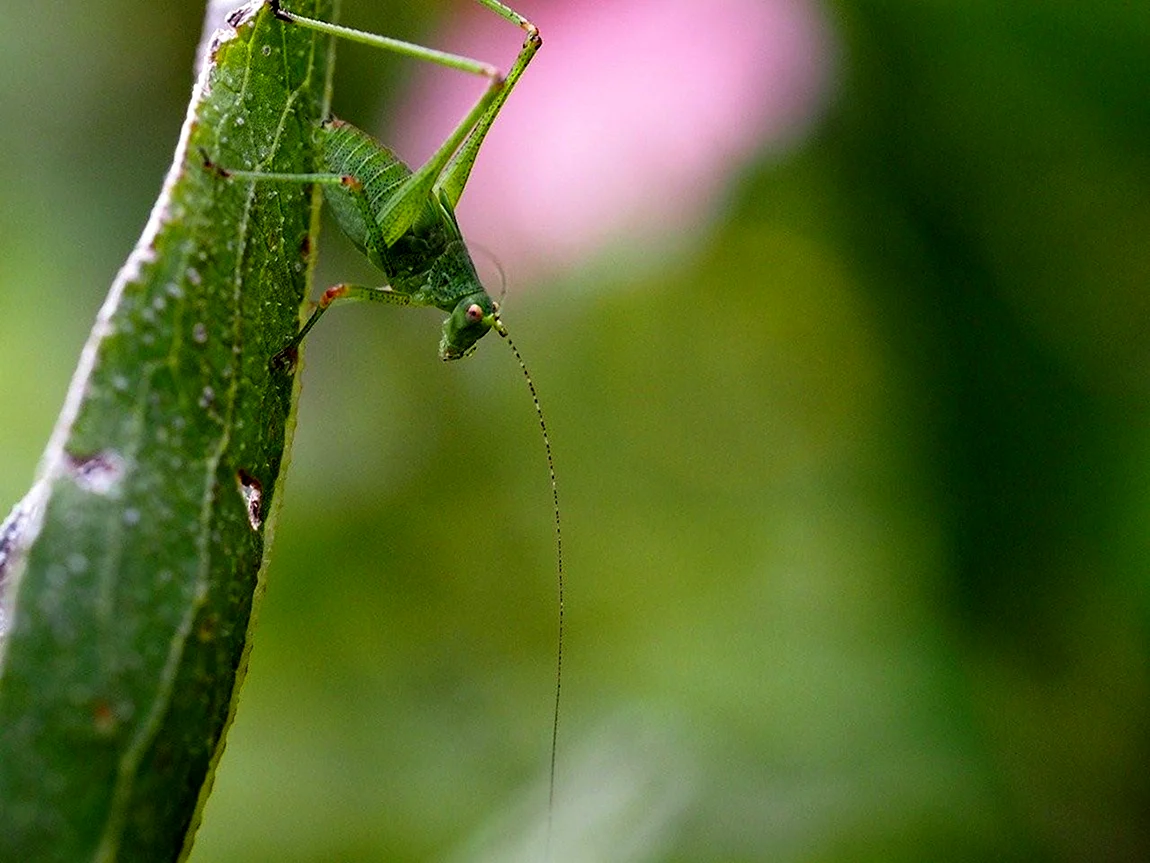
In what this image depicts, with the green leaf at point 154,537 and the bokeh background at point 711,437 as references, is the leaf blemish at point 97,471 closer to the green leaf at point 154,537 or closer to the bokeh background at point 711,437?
the green leaf at point 154,537

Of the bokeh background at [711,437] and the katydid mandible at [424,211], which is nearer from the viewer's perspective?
the katydid mandible at [424,211]

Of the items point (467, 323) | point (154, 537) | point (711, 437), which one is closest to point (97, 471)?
point (154, 537)

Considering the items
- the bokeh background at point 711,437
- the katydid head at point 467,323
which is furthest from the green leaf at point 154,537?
the bokeh background at point 711,437

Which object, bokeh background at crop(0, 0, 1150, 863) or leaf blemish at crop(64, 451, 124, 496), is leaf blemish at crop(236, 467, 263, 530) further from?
bokeh background at crop(0, 0, 1150, 863)

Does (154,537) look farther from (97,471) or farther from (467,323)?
(467,323)

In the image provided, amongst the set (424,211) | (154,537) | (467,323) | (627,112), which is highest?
(627,112)

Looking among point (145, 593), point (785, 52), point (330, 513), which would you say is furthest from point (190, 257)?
point (330, 513)
